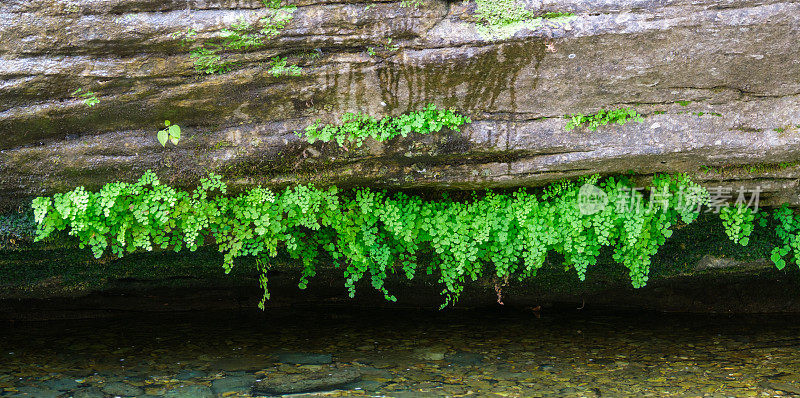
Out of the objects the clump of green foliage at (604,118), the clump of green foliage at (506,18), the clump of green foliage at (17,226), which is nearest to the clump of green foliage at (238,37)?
the clump of green foliage at (506,18)

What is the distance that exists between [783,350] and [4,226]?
316 inches

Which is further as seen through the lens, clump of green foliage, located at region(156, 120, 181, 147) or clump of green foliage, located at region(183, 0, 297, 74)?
clump of green foliage, located at region(156, 120, 181, 147)

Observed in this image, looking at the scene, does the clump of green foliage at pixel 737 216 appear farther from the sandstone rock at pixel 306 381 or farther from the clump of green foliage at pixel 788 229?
the sandstone rock at pixel 306 381

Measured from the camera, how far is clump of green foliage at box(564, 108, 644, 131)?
180 inches

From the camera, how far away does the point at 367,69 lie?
4.32m

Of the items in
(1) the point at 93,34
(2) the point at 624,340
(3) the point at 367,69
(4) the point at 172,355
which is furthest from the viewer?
(2) the point at 624,340

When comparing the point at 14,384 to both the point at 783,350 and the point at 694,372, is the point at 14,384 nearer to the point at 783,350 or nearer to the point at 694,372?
the point at 694,372

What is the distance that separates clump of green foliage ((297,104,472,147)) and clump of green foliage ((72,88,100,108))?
1.55 m

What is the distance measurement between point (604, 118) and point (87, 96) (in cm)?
410

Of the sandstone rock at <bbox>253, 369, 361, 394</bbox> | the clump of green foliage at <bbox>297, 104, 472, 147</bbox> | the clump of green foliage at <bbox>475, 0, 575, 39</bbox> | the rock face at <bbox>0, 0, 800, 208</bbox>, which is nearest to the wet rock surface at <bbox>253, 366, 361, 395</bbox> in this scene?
the sandstone rock at <bbox>253, 369, 361, 394</bbox>

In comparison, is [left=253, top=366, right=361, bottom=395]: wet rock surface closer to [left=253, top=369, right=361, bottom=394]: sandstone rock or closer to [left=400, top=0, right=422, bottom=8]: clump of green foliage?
[left=253, top=369, right=361, bottom=394]: sandstone rock

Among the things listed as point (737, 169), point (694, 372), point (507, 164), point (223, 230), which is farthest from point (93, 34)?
point (694, 372)

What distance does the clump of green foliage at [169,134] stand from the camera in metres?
4.34

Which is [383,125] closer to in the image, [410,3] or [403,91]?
[403,91]
